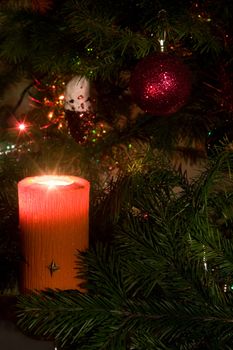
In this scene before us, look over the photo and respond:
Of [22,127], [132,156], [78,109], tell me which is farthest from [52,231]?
[22,127]

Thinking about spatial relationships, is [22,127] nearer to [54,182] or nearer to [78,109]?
[78,109]

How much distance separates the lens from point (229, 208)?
0.61 meters

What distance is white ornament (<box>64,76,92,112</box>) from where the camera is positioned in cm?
99

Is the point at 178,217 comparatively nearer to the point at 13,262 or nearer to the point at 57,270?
the point at 57,270

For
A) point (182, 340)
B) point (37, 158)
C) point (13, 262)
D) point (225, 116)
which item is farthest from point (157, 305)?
point (37, 158)

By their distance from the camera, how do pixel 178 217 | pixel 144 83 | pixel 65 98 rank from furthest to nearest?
pixel 65 98
pixel 144 83
pixel 178 217

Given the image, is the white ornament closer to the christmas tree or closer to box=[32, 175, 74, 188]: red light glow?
the christmas tree

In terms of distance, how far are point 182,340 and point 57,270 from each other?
236mm

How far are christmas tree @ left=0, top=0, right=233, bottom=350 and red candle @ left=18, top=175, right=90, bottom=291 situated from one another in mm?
27

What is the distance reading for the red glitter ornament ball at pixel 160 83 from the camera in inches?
30.0

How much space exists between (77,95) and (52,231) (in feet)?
1.28

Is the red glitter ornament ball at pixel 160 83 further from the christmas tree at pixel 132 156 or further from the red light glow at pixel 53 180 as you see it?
the red light glow at pixel 53 180

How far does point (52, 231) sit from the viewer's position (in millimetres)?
674

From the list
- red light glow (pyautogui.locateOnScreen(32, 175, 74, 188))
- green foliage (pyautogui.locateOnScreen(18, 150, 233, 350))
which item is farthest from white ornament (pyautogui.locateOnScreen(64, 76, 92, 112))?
green foliage (pyautogui.locateOnScreen(18, 150, 233, 350))
